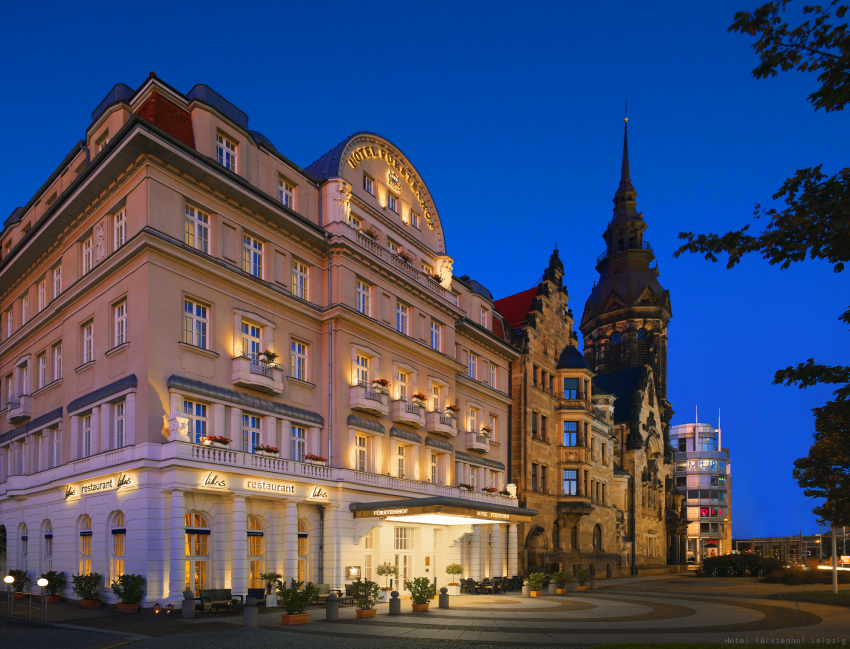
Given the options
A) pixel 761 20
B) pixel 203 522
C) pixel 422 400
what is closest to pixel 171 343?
pixel 203 522

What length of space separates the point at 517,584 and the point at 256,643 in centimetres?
2574

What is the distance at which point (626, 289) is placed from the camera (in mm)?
111000

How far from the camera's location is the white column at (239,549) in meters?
26.5

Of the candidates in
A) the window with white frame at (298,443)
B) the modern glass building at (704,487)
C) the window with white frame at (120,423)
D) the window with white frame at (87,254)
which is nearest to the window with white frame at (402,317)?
the window with white frame at (298,443)

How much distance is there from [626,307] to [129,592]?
314ft

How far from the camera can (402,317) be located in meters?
39.8

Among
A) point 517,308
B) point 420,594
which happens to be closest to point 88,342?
point 420,594

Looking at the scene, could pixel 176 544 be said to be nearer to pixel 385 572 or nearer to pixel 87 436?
pixel 87 436

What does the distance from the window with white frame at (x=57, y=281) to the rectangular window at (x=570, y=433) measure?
125 ft

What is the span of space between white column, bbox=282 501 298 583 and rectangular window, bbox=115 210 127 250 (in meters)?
12.3

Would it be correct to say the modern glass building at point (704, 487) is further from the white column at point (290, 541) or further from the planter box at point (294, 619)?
the planter box at point (294, 619)

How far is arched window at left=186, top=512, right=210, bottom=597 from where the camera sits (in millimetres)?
26078

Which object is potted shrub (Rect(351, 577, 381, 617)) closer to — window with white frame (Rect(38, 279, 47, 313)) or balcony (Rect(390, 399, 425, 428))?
balcony (Rect(390, 399, 425, 428))

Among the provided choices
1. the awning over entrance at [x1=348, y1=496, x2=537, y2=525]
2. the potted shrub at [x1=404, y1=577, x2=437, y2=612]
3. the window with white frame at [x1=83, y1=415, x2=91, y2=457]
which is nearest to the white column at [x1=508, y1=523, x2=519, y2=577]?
the awning over entrance at [x1=348, y1=496, x2=537, y2=525]
